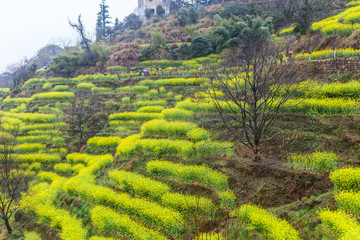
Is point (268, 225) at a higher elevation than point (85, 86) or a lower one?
lower

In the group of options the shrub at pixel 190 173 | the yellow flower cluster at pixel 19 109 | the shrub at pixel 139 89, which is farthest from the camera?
the yellow flower cluster at pixel 19 109

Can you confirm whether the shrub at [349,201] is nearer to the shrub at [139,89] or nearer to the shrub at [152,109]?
the shrub at [152,109]

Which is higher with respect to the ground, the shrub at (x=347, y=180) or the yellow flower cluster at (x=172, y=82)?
the yellow flower cluster at (x=172, y=82)

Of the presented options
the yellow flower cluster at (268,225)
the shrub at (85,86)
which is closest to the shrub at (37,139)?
the shrub at (85,86)

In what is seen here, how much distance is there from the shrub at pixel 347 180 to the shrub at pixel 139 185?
6460mm

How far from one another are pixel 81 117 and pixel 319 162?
18928 mm

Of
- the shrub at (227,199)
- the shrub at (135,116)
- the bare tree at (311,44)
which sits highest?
the bare tree at (311,44)

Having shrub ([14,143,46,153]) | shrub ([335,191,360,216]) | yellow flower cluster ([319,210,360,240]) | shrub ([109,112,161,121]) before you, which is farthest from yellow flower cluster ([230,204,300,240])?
shrub ([14,143,46,153])

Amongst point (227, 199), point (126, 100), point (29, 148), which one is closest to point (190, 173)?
point (227, 199)

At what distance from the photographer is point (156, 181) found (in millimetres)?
10688

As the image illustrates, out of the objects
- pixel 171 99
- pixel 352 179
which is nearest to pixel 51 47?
pixel 171 99

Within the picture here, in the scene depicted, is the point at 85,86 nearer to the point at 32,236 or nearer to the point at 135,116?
the point at 135,116

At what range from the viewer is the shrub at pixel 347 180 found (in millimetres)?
6637

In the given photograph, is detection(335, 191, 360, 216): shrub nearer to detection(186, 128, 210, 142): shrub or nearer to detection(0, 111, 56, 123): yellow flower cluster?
detection(186, 128, 210, 142): shrub
